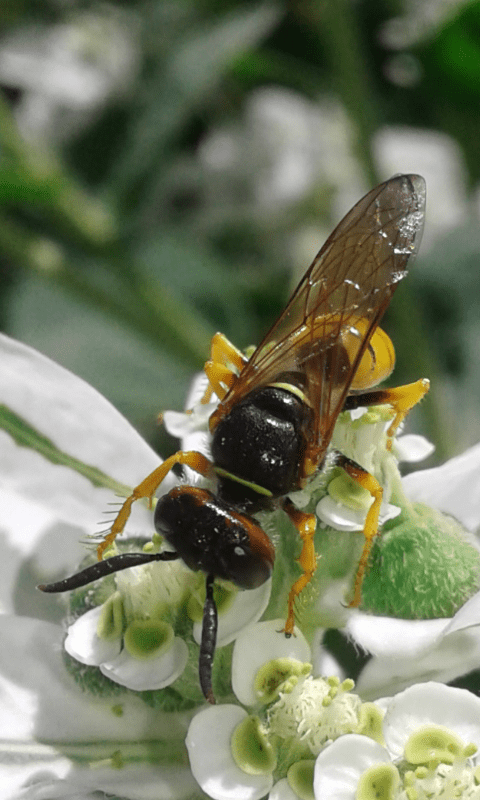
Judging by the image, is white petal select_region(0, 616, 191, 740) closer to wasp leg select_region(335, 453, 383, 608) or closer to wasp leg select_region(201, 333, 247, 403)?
wasp leg select_region(335, 453, 383, 608)

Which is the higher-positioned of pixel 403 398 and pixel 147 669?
pixel 403 398

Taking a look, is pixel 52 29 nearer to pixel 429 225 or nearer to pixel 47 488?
pixel 429 225

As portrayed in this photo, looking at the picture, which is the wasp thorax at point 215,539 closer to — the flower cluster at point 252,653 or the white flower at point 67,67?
the flower cluster at point 252,653

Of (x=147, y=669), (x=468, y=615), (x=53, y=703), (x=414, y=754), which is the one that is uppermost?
(x=468, y=615)

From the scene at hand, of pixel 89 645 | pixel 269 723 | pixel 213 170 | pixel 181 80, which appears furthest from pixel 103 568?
pixel 213 170

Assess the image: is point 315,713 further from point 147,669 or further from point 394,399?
point 394,399

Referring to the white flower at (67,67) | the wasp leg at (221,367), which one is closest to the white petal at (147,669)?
the wasp leg at (221,367)

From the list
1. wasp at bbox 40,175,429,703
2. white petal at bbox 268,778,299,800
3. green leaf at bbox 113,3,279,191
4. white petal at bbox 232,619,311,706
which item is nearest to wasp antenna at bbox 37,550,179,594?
wasp at bbox 40,175,429,703
